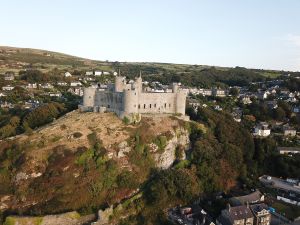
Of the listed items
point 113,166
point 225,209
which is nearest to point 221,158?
point 225,209

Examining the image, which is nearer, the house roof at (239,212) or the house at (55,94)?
the house roof at (239,212)

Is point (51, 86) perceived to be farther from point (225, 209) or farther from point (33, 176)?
point (225, 209)

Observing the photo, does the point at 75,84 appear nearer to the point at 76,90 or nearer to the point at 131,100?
the point at 76,90

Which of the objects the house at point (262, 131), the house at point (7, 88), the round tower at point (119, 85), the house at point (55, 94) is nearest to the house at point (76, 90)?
the house at point (55, 94)

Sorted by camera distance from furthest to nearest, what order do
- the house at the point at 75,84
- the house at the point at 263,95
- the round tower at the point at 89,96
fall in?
the house at the point at 75,84 → the house at the point at 263,95 → the round tower at the point at 89,96

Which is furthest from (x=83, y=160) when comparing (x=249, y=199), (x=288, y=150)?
(x=288, y=150)

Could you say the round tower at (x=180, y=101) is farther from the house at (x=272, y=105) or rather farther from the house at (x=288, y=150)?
the house at (x=272, y=105)

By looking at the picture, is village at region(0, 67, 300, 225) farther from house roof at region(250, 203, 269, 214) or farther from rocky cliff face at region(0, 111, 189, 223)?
rocky cliff face at region(0, 111, 189, 223)
